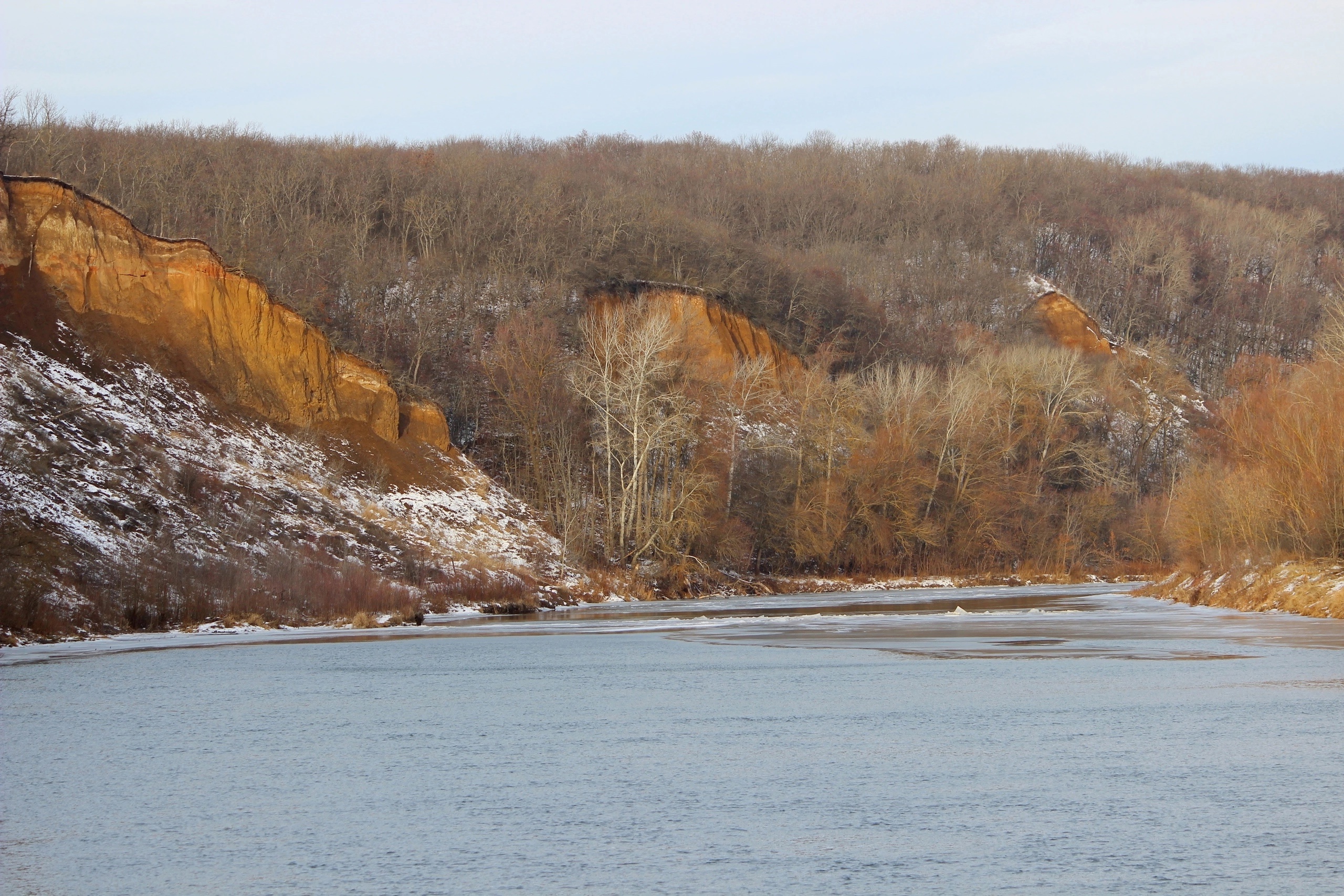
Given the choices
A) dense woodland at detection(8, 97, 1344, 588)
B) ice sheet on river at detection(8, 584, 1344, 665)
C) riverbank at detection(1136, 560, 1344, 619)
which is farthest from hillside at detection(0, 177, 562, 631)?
riverbank at detection(1136, 560, 1344, 619)

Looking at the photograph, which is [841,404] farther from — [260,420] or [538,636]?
[538,636]

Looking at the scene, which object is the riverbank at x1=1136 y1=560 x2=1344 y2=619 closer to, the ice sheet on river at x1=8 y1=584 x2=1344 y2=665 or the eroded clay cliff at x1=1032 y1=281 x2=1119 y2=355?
the ice sheet on river at x1=8 y1=584 x2=1344 y2=665

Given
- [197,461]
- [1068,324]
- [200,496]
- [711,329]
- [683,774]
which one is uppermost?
[1068,324]

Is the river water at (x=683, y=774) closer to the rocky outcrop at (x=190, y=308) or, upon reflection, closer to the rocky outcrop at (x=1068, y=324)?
the rocky outcrop at (x=190, y=308)

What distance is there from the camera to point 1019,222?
11838cm

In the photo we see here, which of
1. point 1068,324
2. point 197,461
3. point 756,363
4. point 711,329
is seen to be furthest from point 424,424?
point 1068,324

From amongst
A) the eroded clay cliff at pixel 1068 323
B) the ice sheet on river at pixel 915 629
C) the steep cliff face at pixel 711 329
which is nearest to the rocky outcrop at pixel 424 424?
the ice sheet on river at pixel 915 629

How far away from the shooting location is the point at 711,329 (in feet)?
236

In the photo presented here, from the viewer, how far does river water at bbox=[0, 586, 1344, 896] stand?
771 cm

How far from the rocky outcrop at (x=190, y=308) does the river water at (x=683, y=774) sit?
86.0ft

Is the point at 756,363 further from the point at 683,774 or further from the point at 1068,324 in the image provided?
the point at 683,774

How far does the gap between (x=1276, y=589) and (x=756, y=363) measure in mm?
32710

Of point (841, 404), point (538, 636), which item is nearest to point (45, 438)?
point (538, 636)

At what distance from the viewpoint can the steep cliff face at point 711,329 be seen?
6900 centimetres
